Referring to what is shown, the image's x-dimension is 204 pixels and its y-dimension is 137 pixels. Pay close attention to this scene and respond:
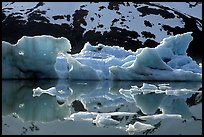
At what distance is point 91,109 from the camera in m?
7.98

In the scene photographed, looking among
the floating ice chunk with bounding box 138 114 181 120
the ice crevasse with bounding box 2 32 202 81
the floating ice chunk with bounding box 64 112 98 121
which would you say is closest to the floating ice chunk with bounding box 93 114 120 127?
the floating ice chunk with bounding box 64 112 98 121

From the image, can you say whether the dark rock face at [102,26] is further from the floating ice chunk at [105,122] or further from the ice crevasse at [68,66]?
the floating ice chunk at [105,122]

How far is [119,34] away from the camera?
49.4 m

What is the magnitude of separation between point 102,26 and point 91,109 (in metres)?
44.5

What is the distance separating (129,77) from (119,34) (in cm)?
3465

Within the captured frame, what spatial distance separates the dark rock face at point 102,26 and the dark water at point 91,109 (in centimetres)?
3485

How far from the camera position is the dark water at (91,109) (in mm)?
6043

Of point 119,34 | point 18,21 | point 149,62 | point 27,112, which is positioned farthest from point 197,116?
point 18,21

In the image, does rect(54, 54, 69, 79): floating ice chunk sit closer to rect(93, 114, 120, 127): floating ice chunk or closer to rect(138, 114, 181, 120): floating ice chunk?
rect(138, 114, 181, 120): floating ice chunk

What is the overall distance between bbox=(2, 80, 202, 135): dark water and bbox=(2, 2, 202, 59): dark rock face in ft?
114

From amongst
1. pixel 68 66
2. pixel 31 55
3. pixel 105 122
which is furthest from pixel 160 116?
pixel 68 66

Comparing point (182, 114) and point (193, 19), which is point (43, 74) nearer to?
point (182, 114)

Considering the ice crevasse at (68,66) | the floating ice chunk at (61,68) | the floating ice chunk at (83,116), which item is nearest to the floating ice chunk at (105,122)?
the floating ice chunk at (83,116)

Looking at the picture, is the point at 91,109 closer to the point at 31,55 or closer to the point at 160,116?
the point at 160,116
